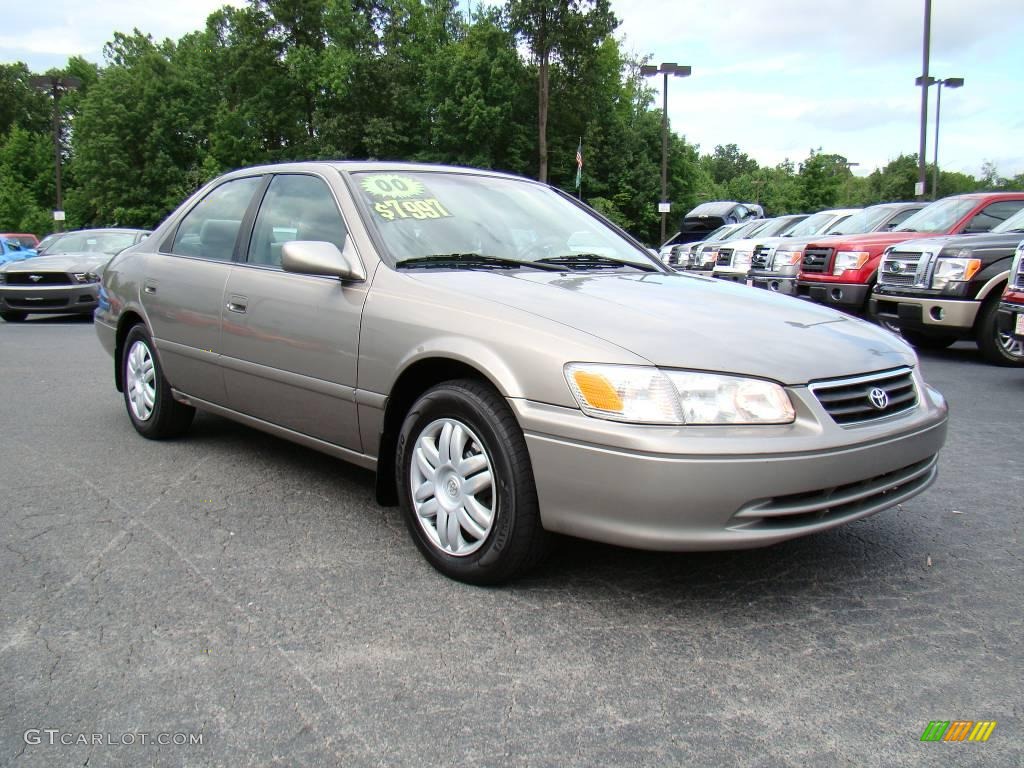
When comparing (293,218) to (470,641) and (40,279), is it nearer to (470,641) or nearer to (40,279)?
(470,641)

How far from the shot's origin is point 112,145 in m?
47.1

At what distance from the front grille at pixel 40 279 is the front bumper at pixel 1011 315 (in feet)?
41.0

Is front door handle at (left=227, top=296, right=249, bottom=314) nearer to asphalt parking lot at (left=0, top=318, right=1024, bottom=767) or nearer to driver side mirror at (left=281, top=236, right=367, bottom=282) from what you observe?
driver side mirror at (left=281, top=236, right=367, bottom=282)

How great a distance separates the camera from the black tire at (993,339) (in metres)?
8.75

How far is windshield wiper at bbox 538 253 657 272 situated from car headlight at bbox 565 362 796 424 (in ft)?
4.02

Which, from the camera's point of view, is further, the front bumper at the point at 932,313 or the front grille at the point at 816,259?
the front grille at the point at 816,259

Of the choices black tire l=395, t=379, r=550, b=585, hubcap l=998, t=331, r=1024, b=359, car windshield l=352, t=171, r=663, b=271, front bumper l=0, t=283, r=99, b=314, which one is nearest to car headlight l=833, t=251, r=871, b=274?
hubcap l=998, t=331, r=1024, b=359

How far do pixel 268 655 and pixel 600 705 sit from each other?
0.98 meters

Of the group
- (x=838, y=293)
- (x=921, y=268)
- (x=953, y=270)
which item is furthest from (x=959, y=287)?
(x=838, y=293)

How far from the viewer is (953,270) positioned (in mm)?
9062

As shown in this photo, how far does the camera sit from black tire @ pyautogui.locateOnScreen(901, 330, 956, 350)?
10.5 m

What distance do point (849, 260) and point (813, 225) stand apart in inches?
192
